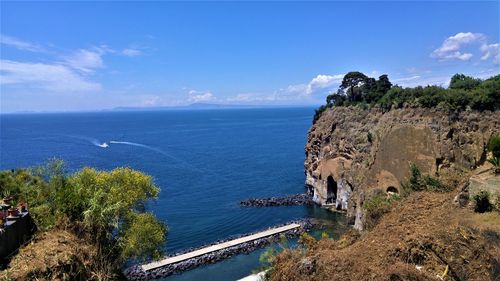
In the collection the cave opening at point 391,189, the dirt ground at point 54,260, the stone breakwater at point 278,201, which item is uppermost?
the dirt ground at point 54,260

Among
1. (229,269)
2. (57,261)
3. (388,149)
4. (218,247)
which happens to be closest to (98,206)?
(57,261)

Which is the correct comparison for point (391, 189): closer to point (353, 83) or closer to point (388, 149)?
point (388, 149)

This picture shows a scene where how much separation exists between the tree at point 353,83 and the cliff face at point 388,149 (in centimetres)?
829

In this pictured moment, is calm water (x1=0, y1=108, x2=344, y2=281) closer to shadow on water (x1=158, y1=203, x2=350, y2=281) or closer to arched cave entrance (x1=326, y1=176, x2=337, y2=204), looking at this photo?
shadow on water (x1=158, y1=203, x2=350, y2=281)

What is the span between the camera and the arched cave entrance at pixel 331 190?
56312 mm

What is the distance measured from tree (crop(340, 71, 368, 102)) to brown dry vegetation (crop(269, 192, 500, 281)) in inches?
1936

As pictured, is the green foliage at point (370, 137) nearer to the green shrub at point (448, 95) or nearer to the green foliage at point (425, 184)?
the green shrub at point (448, 95)

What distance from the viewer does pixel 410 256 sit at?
51.2 ft

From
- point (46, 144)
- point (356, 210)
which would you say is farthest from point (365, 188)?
point (46, 144)

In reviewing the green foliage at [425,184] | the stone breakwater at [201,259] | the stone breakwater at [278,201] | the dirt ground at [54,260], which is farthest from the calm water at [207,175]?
the dirt ground at [54,260]

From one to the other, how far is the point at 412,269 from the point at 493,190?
10.3 m

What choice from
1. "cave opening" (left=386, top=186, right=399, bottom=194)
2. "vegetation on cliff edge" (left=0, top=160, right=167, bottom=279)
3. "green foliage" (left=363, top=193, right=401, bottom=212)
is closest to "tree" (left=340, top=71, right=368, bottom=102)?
"cave opening" (left=386, top=186, right=399, bottom=194)

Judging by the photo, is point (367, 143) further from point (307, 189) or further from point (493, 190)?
point (493, 190)

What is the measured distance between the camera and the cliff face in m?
37.9
